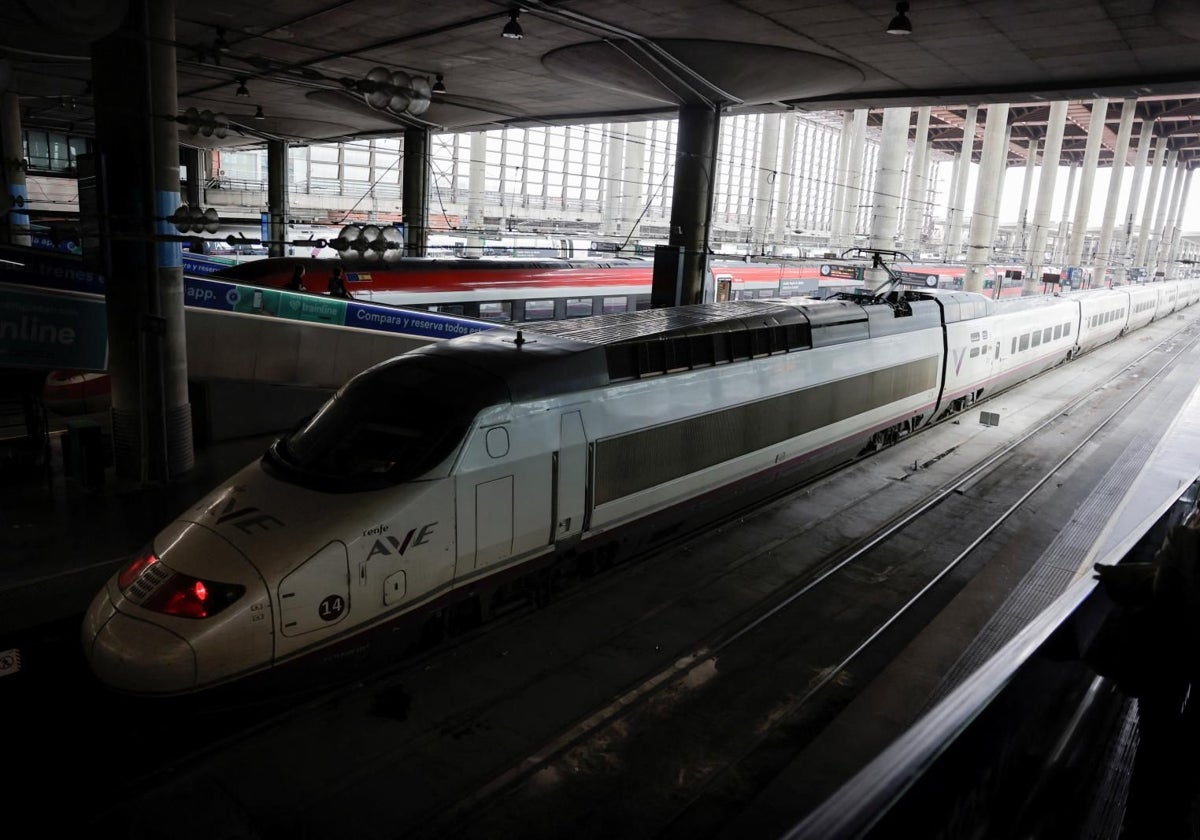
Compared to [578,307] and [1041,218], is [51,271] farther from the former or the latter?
[1041,218]

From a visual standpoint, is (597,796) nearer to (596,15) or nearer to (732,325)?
(732,325)

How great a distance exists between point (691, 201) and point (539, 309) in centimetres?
635

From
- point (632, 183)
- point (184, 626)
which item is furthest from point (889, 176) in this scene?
point (184, 626)

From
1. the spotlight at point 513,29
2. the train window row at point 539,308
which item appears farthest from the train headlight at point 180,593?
the train window row at point 539,308

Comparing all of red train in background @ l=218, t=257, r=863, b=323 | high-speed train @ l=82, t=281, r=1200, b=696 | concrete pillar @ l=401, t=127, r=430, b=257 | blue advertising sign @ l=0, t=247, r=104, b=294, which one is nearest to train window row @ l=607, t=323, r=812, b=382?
high-speed train @ l=82, t=281, r=1200, b=696

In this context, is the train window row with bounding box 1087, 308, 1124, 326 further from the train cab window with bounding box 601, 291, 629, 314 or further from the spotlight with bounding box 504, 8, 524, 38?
the spotlight with bounding box 504, 8, 524, 38

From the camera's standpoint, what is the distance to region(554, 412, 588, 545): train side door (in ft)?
26.7

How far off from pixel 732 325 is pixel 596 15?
656 cm

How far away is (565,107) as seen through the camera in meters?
24.0

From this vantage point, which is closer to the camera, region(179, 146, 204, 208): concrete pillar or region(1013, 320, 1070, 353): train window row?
region(1013, 320, 1070, 353): train window row

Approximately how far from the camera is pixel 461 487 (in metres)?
7.22

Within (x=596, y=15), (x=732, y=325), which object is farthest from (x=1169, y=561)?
(x=596, y=15)

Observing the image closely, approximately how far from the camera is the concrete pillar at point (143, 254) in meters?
11.5

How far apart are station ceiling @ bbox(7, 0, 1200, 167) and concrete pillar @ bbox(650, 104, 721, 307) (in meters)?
0.73
